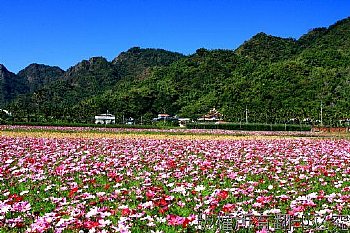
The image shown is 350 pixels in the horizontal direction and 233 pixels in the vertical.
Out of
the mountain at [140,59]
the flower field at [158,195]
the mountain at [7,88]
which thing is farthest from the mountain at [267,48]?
the mountain at [7,88]

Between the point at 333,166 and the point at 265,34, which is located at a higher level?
the point at 265,34

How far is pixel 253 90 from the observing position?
75.8 m

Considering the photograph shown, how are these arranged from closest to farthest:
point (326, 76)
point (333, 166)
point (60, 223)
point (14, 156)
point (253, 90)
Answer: point (60, 223)
point (333, 166)
point (14, 156)
point (326, 76)
point (253, 90)

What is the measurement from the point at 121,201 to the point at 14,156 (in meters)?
5.71

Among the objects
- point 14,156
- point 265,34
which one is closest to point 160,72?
point 265,34

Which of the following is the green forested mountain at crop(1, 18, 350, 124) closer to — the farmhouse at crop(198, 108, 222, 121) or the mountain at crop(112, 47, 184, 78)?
the farmhouse at crop(198, 108, 222, 121)

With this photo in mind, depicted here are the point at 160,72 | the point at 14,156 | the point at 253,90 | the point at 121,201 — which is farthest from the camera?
the point at 160,72

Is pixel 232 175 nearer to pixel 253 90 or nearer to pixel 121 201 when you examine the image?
pixel 121 201

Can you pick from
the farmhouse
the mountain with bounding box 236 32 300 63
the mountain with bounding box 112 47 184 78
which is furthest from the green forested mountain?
the mountain with bounding box 112 47 184 78

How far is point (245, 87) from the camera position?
78562 millimetres

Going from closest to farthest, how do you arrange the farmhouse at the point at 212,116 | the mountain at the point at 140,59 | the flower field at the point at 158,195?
1. the flower field at the point at 158,195
2. the farmhouse at the point at 212,116
3. the mountain at the point at 140,59

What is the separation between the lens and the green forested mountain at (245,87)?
6519cm

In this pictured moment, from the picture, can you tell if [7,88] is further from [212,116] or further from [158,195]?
[158,195]

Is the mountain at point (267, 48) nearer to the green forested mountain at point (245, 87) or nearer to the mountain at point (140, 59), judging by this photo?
the green forested mountain at point (245, 87)
